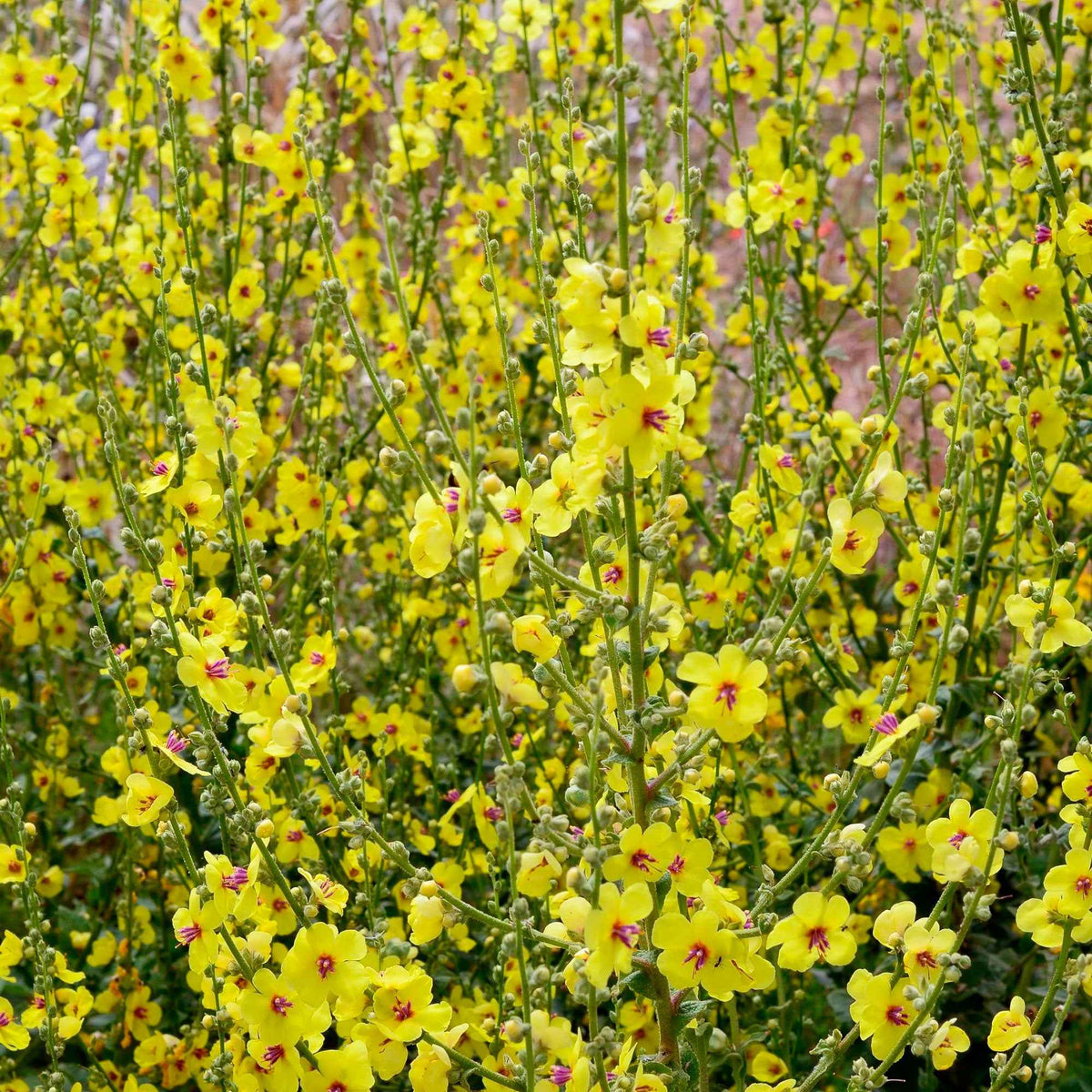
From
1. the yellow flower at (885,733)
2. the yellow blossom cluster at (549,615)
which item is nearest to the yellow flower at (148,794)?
the yellow blossom cluster at (549,615)

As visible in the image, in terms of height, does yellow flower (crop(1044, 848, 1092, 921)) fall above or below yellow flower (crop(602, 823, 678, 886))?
below

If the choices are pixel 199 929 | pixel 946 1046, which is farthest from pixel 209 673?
pixel 946 1046

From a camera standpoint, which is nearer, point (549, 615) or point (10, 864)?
point (549, 615)

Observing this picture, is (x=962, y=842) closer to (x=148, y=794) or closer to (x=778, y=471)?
(x=778, y=471)

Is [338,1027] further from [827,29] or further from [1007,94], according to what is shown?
[827,29]

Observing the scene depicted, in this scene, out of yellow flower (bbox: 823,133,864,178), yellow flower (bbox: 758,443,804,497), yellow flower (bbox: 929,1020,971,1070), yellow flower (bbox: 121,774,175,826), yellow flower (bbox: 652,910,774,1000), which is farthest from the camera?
yellow flower (bbox: 823,133,864,178)

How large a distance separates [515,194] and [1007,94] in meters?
1.62

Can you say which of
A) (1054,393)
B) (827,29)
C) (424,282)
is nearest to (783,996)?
(1054,393)

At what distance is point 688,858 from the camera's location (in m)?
1.61

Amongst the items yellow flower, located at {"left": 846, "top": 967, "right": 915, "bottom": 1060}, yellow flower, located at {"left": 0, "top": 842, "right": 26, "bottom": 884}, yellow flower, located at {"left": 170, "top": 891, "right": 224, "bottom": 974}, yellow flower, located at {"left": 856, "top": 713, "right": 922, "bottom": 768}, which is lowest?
yellow flower, located at {"left": 0, "top": 842, "right": 26, "bottom": 884}

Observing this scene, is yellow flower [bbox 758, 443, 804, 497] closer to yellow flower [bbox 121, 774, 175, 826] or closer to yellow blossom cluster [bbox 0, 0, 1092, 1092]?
yellow blossom cluster [bbox 0, 0, 1092, 1092]

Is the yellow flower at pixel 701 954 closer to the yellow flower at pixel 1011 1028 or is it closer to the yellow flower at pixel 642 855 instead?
the yellow flower at pixel 642 855

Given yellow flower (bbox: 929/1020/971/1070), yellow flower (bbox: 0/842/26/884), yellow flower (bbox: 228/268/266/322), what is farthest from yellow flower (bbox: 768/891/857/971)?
yellow flower (bbox: 228/268/266/322)

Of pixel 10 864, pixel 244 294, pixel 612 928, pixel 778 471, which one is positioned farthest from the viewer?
pixel 244 294
